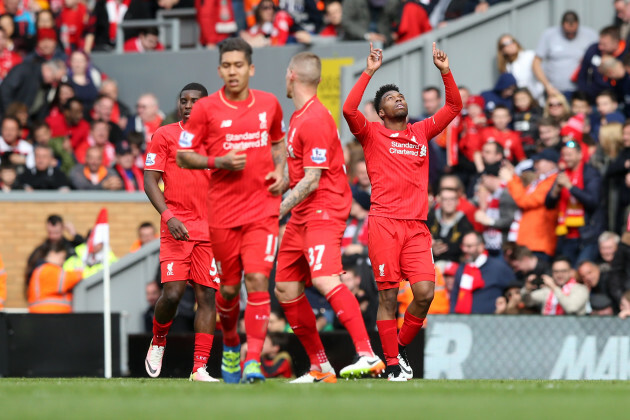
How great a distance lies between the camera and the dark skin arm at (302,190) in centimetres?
980

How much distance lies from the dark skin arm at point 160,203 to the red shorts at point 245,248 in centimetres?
142

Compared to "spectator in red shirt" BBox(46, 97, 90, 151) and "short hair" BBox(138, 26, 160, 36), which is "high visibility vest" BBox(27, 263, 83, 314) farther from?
"short hair" BBox(138, 26, 160, 36)

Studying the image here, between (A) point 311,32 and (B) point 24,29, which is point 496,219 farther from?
(B) point 24,29

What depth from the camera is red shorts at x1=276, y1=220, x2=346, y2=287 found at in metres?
9.95

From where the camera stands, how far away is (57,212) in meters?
19.1

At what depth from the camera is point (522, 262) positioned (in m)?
15.5

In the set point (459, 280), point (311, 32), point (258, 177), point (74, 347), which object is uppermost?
point (311, 32)

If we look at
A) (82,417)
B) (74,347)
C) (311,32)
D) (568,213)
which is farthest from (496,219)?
(82,417)

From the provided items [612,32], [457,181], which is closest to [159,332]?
[457,181]

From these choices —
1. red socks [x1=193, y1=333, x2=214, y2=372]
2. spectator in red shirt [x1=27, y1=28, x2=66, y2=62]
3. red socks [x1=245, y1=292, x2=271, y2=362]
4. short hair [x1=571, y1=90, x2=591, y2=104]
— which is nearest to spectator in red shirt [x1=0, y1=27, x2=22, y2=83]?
spectator in red shirt [x1=27, y1=28, x2=66, y2=62]

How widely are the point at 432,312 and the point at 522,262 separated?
126cm

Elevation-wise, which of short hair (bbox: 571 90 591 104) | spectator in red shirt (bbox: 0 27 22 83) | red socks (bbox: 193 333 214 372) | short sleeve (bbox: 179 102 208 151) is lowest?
red socks (bbox: 193 333 214 372)

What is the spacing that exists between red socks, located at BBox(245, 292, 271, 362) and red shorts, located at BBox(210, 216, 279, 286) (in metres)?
0.20

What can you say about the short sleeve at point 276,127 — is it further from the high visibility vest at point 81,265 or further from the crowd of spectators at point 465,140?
the high visibility vest at point 81,265
